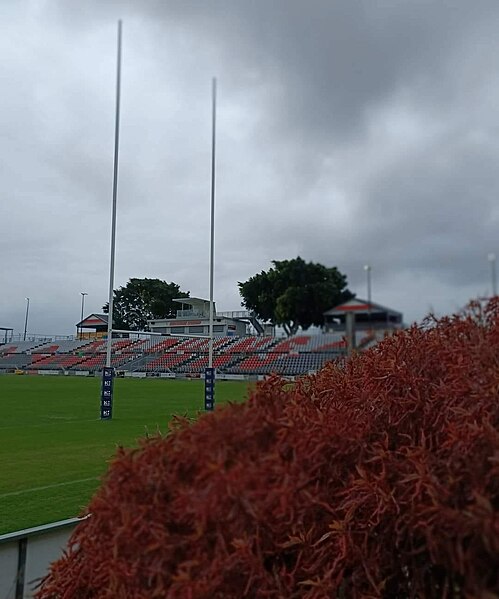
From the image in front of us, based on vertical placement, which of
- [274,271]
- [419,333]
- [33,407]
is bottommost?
[33,407]

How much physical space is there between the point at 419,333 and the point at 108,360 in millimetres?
14072

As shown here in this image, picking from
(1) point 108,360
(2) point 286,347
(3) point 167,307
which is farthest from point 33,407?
(2) point 286,347

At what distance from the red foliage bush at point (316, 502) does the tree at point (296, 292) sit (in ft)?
0.97

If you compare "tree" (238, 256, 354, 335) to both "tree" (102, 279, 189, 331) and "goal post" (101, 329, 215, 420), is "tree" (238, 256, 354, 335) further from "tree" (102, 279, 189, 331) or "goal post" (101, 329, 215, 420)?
"goal post" (101, 329, 215, 420)

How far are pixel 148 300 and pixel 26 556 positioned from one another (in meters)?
4.55

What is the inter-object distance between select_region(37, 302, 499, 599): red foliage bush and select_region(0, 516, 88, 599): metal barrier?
54.6 inches

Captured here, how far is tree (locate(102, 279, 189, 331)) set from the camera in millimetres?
5297

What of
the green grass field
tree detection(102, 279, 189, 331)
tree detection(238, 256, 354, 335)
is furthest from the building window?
tree detection(238, 256, 354, 335)

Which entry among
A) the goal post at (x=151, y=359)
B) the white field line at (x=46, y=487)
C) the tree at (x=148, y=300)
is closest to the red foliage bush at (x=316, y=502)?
the tree at (x=148, y=300)

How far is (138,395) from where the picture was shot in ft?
78.5

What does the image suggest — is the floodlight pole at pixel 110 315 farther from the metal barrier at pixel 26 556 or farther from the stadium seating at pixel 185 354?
the metal barrier at pixel 26 556

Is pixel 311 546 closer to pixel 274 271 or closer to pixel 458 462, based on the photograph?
pixel 458 462

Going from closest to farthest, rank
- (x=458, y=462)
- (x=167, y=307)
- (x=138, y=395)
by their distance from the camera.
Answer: (x=458, y=462), (x=167, y=307), (x=138, y=395)

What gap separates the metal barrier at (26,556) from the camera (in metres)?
3.16
